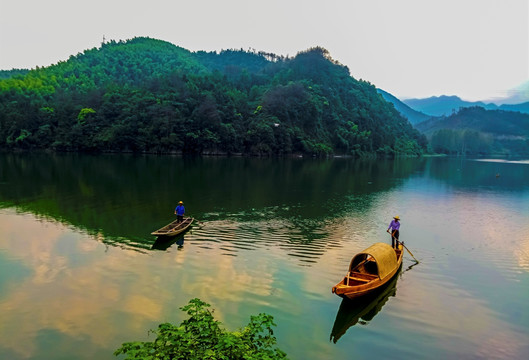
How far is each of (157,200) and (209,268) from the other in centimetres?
2003

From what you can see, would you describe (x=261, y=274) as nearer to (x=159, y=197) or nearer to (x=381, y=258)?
(x=381, y=258)

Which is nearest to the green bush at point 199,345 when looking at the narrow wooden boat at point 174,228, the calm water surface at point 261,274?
the calm water surface at point 261,274

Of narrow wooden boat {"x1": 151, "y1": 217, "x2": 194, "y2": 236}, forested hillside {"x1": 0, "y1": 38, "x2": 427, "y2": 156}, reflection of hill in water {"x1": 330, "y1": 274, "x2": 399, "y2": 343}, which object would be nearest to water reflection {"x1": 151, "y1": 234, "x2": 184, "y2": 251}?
narrow wooden boat {"x1": 151, "y1": 217, "x2": 194, "y2": 236}

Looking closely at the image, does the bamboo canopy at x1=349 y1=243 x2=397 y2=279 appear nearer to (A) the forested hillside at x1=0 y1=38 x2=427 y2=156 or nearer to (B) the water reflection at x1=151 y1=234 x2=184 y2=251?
(B) the water reflection at x1=151 y1=234 x2=184 y2=251

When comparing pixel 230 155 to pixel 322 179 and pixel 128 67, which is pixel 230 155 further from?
pixel 128 67

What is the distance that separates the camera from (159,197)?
1534 inches

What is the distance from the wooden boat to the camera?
14.9 m

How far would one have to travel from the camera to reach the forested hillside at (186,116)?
341 ft

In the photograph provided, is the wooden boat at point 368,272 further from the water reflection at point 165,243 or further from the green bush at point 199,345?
the water reflection at point 165,243

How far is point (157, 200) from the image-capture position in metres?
37.3

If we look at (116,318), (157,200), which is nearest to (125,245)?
(116,318)

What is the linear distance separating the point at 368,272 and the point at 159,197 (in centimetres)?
2728

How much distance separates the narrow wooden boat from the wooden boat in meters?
12.1

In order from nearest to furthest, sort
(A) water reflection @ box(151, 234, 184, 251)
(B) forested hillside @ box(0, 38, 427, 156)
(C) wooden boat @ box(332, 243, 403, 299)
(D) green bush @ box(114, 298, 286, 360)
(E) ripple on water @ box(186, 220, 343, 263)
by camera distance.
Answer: (D) green bush @ box(114, 298, 286, 360)
(C) wooden boat @ box(332, 243, 403, 299)
(A) water reflection @ box(151, 234, 184, 251)
(E) ripple on water @ box(186, 220, 343, 263)
(B) forested hillside @ box(0, 38, 427, 156)
